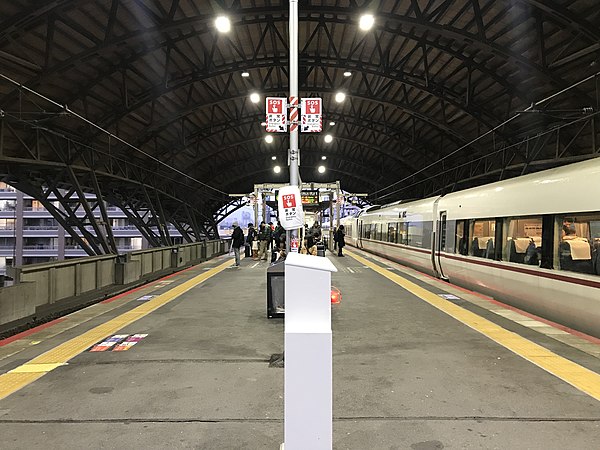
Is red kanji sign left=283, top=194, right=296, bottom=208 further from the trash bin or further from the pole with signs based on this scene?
the trash bin

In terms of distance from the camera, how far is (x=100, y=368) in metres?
5.07

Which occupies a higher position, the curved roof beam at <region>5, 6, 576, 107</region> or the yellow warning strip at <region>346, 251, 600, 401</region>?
the curved roof beam at <region>5, 6, 576, 107</region>

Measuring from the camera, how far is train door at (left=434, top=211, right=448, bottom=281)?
12.5 metres

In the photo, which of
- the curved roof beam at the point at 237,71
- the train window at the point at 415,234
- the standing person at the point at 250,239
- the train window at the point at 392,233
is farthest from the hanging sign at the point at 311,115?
the standing person at the point at 250,239

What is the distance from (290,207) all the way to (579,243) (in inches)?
175

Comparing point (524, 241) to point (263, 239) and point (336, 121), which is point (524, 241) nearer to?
point (263, 239)

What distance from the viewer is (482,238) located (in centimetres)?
983

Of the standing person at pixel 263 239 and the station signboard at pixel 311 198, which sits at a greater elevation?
the station signboard at pixel 311 198

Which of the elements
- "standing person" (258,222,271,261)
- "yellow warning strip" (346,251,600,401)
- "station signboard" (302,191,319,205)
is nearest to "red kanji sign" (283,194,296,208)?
"yellow warning strip" (346,251,600,401)

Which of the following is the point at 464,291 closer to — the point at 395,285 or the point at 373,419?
the point at 395,285

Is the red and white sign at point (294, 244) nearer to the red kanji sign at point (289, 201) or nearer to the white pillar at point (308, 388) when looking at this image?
the red kanji sign at point (289, 201)

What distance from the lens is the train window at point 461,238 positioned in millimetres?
10816

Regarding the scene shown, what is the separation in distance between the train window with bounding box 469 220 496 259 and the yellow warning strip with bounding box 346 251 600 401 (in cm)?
156

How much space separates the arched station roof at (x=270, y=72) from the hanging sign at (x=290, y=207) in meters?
7.46
